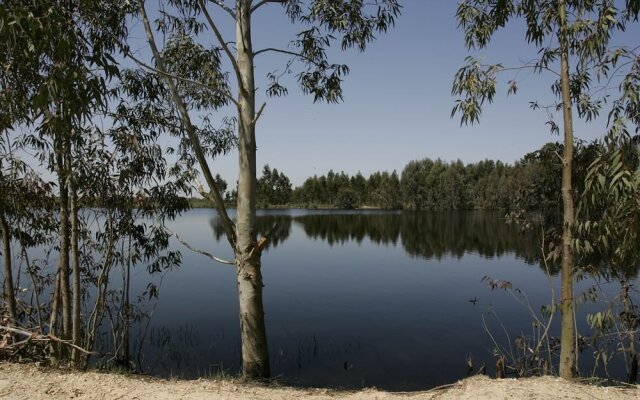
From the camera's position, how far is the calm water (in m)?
7.08

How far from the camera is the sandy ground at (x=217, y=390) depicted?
3.26m

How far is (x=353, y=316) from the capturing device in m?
10.1

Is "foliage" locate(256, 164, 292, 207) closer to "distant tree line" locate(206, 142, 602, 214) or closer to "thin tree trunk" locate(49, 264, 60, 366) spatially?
"distant tree line" locate(206, 142, 602, 214)

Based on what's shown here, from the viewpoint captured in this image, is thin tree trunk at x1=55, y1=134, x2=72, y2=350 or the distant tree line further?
the distant tree line

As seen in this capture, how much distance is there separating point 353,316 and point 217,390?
6.90 m

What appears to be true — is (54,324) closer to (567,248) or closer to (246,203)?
(246,203)

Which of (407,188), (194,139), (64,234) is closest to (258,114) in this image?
(194,139)

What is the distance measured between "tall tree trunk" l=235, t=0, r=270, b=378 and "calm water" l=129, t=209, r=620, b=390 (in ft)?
5.88

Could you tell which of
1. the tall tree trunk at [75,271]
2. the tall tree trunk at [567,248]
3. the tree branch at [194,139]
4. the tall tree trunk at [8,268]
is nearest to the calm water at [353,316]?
the tall tree trunk at [75,271]

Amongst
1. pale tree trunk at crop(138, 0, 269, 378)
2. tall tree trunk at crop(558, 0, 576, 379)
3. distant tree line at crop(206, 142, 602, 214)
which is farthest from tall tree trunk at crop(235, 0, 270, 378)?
distant tree line at crop(206, 142, 602, 214)

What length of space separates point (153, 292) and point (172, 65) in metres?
3.37

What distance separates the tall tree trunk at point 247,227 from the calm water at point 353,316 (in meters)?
1.79

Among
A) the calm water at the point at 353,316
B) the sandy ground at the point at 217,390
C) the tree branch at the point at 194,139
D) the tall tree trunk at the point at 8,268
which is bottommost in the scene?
the calm water at the point at 353,316

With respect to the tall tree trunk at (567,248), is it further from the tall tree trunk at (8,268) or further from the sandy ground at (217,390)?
the tall tree trunk at (8,268)
